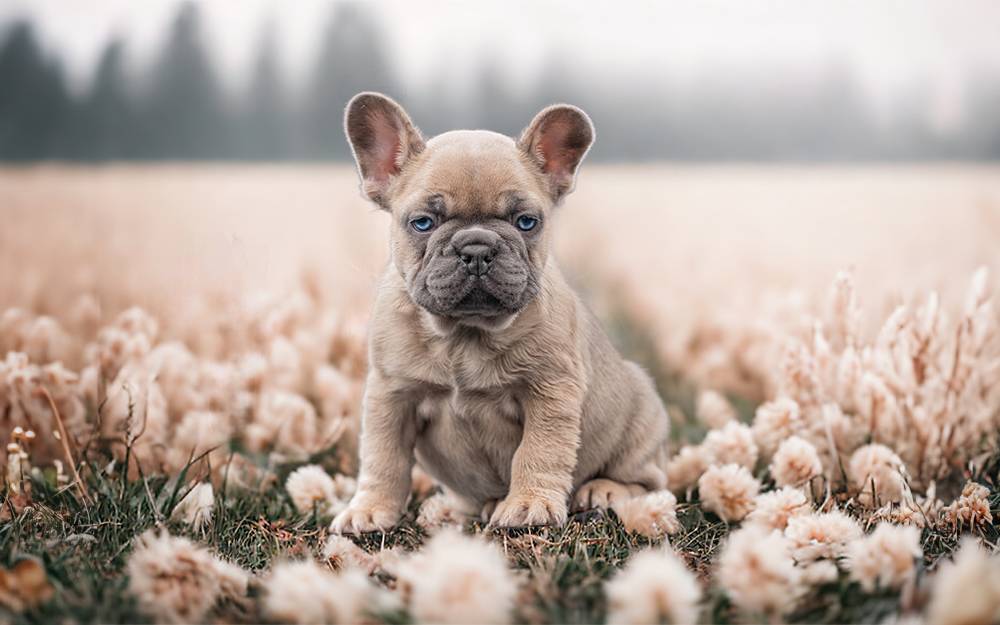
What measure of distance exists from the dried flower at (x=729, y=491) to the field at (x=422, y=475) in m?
0.01

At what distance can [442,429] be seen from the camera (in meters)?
4.25

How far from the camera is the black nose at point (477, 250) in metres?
3.76

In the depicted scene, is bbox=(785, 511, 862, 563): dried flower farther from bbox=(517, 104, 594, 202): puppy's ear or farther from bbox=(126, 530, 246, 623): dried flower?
bbox=(126, 530, 246, 623): dried flower

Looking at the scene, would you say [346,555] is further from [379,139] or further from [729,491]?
[379,139]

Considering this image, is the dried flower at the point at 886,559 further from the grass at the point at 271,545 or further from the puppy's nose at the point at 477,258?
the puppy's nose at the point at 477,258

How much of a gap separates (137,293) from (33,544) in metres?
4.59

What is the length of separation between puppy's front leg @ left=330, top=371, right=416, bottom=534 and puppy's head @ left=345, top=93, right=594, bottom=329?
1.42ft

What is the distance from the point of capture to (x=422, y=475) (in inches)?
205

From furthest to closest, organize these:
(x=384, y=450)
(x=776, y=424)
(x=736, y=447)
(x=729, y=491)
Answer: (x=776, y=424) → (x=736, y=447) → (x=729, y=491) → (x=384, y=450)

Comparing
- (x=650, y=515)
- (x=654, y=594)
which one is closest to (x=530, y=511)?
(x=650, y=515)

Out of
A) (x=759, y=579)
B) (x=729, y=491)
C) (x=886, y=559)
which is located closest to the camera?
(x=759, y=579)

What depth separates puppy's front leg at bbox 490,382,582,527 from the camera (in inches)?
155

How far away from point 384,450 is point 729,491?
1496mm

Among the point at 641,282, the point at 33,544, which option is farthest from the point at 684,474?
the point at 641,282
